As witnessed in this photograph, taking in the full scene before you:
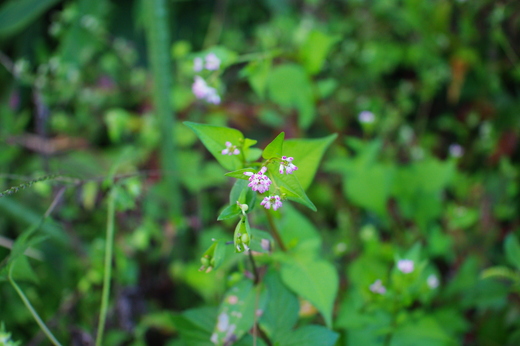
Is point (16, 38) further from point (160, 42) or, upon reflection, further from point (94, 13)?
point (160, 42)

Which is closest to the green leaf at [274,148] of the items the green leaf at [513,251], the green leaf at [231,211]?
the green leaf at [231,211]

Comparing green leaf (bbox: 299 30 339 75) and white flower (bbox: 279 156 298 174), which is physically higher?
green leaf (bbox: 299 30 339 75)

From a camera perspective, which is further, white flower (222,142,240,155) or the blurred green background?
the blurred green background

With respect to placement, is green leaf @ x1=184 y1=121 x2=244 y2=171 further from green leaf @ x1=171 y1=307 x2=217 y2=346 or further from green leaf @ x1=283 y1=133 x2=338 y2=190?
green leaf @ x1=171 y1=307 x2=217 y2=346

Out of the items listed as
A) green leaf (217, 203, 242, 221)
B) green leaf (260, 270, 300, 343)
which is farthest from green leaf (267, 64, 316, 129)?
green leaf (217, 203, 242, 221)

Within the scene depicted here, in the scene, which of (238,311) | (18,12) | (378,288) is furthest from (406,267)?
(18,12)

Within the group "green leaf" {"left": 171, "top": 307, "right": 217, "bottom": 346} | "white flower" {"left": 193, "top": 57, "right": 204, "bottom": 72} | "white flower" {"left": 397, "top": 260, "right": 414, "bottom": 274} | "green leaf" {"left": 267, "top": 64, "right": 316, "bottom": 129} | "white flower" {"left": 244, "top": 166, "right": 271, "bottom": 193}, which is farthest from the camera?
"green leaf" {"left": 267, "top": 64, "right": 316, "bottom": 129}

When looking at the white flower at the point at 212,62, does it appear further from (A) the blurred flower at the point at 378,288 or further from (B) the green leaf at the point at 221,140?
(A) the blurred flower at the point at 378,288
